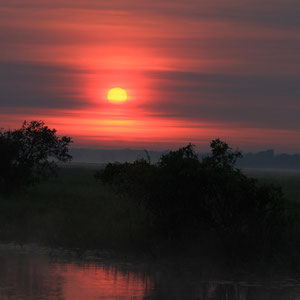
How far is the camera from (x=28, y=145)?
158ft

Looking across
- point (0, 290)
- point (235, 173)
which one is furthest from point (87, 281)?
point (235, 173)

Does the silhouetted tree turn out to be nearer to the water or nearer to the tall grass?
the tall grass

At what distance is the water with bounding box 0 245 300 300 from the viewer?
15.6 metres

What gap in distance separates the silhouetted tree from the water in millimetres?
23430

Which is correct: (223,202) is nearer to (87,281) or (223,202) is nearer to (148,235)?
(148,235)

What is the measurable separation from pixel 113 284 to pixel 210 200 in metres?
6.12

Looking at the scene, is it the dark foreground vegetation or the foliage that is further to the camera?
the foliage

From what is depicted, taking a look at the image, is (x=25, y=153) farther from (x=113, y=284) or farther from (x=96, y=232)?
(x=113, y=284)

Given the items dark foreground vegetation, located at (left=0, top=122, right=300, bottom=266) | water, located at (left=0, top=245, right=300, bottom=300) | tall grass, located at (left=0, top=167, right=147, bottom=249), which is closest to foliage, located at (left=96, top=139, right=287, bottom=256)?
dark foreground vegetation, located at (left=0, top=122, right=300, bottom=266)

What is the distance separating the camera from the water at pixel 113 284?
15617 millimetres

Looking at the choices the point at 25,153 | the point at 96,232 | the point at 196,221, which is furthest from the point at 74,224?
the point at 25,153

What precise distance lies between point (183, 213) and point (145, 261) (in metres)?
2.12

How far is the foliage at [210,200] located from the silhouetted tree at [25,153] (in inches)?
849

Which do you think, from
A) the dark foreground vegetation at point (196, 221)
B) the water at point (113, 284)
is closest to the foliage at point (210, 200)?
the dark foreground vegetation at point (196, 221)
